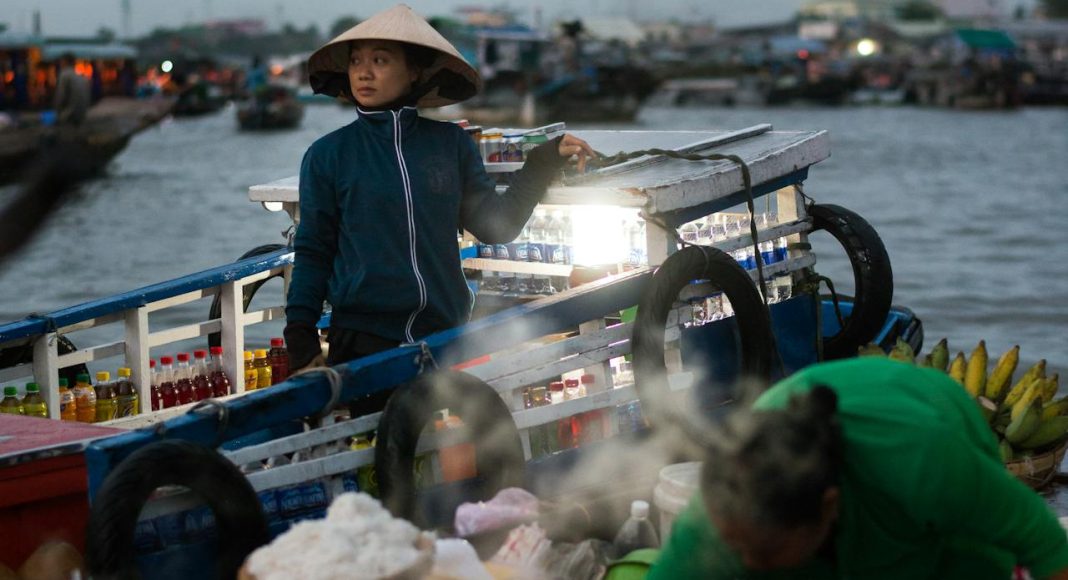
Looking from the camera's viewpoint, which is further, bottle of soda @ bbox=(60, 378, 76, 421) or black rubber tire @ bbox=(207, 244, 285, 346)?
black rubber tire @ bbox=(207, 244, 285, 346)

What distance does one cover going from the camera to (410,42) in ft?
13.6

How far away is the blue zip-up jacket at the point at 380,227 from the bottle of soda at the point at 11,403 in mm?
1473

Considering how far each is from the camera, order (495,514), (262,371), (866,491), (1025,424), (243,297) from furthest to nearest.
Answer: (243,297), (262,371), (1025,424), (495,514), (866,491)

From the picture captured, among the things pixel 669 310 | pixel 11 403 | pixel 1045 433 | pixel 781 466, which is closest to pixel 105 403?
pixel 11 403

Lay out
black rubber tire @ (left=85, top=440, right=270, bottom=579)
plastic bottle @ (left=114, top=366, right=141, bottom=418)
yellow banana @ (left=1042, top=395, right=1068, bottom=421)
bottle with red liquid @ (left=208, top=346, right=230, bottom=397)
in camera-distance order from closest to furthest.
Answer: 1. black rubber tire @ (left=85, top=440, right=270, bottom=579)
2. yellow banana @ (left=1042, top=395, right=1068, bottom=421)
3. plastic bottle @ (left=114, top=366, right=141, bottom=418)
4. bottle with red liquid @ (left=208, top=346, right=230, bottom=397)

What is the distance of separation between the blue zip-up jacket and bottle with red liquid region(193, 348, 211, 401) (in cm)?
156

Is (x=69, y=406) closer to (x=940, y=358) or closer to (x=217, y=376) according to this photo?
(x=217, y=376)

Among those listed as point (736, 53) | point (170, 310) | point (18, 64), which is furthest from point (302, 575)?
point (736, 53)

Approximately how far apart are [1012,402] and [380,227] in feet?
8.56

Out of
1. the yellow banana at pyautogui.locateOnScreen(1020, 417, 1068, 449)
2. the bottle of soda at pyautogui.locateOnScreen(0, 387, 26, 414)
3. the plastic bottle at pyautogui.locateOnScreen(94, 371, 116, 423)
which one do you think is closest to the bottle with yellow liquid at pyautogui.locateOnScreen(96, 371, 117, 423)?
the plastic bottle at pyautogui.locateOnScreen(94, 371, 116, 423)

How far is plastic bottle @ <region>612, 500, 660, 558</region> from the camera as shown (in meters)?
3.83

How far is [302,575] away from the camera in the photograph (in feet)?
9.11

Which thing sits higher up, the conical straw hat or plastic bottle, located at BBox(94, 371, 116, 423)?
the conical straw hat

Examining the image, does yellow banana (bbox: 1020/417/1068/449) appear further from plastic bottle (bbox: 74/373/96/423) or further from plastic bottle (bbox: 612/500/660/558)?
plastic bottle (bbox: 74/373/96/423)
